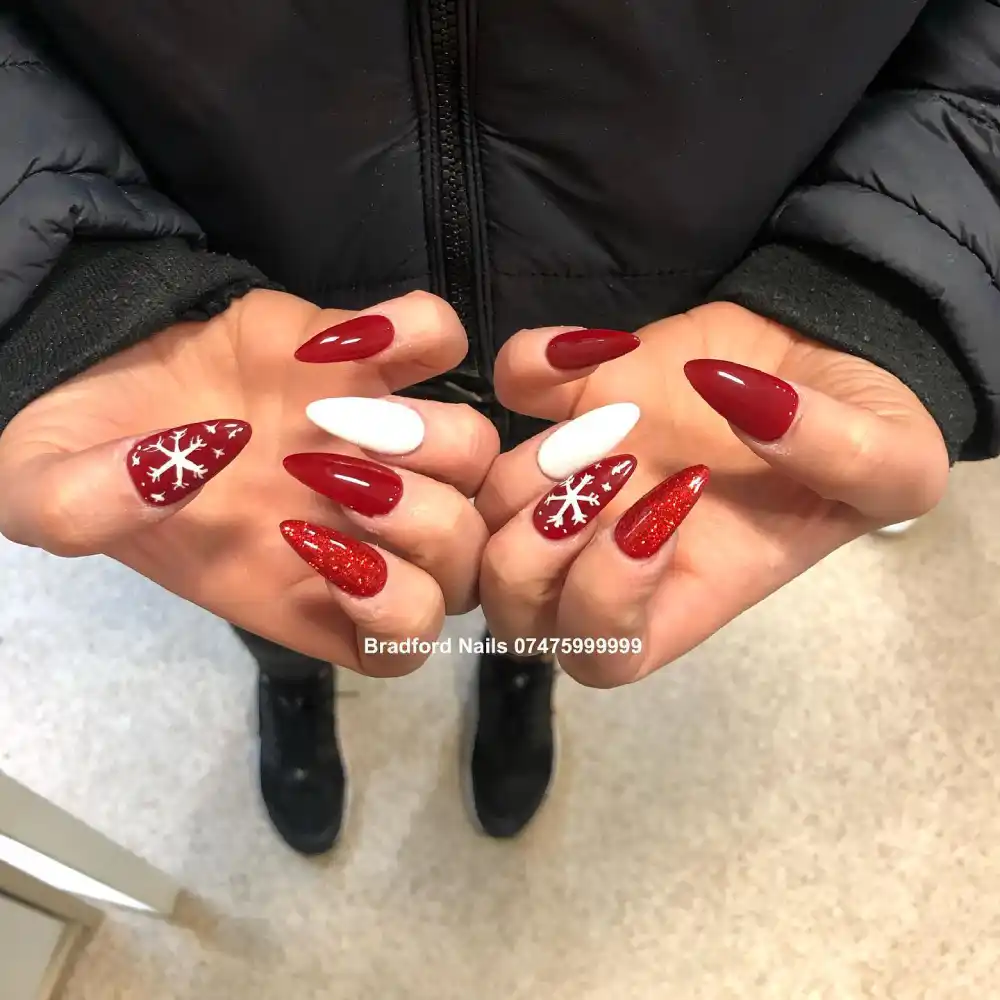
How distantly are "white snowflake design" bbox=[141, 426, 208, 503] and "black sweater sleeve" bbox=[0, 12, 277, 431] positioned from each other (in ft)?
0.29

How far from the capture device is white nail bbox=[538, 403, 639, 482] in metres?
0.50

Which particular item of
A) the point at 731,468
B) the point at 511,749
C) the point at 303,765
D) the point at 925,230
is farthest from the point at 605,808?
the point at 925,230

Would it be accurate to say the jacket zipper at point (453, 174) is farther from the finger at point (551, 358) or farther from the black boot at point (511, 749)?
the black boot at point (511, 749)

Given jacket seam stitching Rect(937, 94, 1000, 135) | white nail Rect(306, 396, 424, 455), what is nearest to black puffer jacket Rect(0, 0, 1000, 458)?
jacket seam stitching Rect(937, 94, 1000, 135)

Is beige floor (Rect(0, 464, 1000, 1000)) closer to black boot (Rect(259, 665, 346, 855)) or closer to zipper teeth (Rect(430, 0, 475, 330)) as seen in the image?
black boot (Rect(259, 665, 346, 855))

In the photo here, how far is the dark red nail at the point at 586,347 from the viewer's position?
19.7 inches

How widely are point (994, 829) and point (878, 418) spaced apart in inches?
24.3

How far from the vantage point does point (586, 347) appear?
504 millimetres

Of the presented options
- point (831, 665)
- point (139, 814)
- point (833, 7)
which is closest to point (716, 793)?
point (831, 665)

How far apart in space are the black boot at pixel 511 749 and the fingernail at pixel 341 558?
403 mm

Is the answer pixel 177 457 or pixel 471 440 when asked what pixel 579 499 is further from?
pixel 177 457

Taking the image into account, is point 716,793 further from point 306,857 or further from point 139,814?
point 139,814

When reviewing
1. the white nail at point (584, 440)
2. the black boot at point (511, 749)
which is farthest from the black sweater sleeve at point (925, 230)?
the black boot at point (511, 749)

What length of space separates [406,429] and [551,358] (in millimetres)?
86
